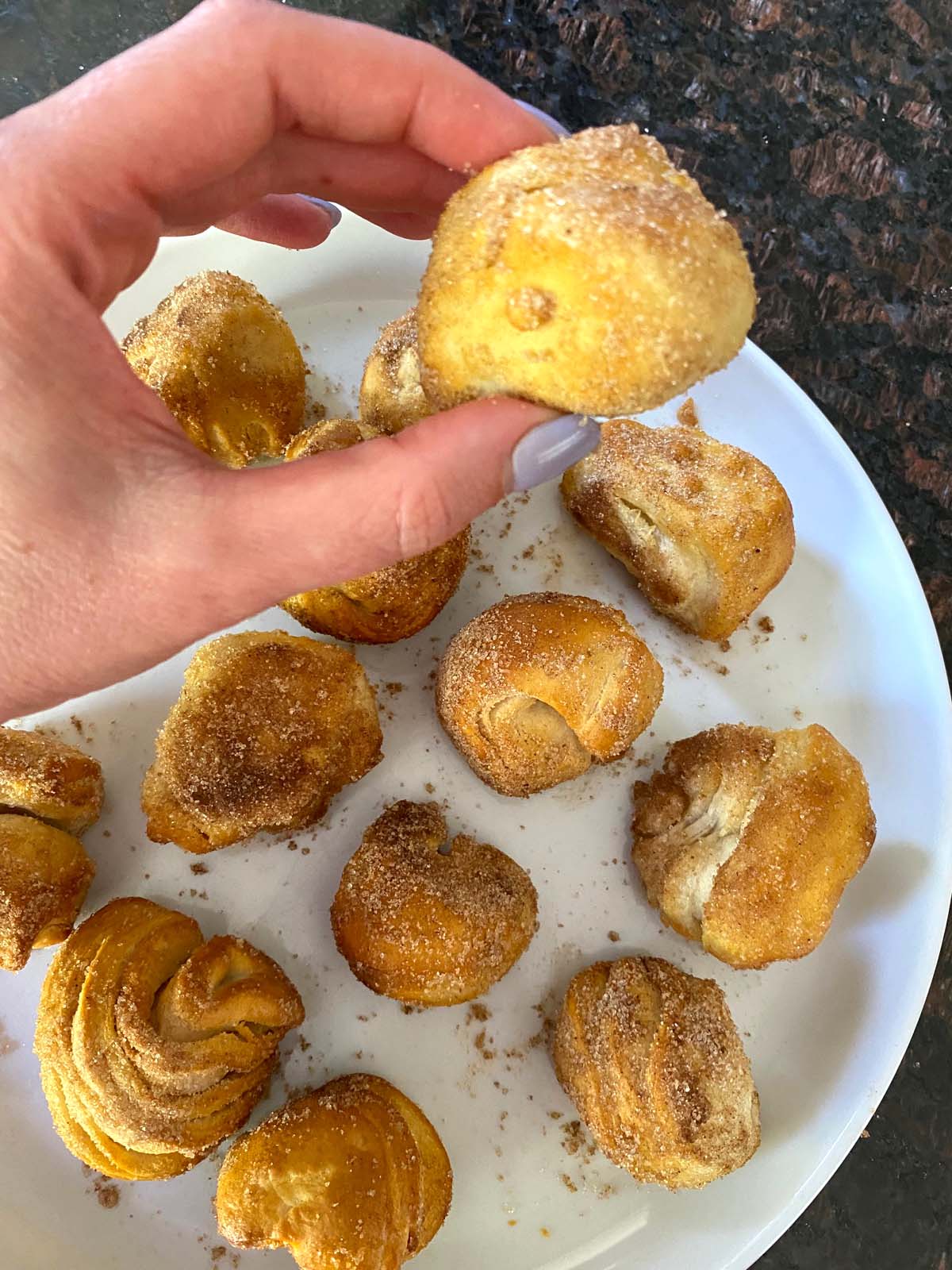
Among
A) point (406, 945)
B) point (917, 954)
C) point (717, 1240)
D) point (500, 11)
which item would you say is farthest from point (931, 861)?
point (500, 11)

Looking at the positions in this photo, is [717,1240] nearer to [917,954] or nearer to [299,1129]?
[917,954]

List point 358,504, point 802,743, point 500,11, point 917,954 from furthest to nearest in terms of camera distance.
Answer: point 500,11 → point 917,954 → point 802,743 → point 358,504

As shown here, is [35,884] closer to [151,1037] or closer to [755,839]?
[151,1037]

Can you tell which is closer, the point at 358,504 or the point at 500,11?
the point at 358,504

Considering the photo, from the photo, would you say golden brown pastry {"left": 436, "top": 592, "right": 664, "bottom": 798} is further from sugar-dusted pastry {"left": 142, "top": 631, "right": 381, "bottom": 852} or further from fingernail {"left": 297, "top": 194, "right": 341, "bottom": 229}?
fingernail {"left": 297, "top": 194, "right": 341, "bottom": 229}

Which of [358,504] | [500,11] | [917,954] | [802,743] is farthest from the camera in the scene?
[500,11]

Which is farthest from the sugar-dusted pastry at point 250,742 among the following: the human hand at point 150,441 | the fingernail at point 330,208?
the fingernail at point 330,208
